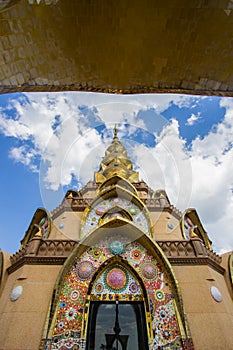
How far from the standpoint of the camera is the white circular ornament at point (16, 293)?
6.54 metres

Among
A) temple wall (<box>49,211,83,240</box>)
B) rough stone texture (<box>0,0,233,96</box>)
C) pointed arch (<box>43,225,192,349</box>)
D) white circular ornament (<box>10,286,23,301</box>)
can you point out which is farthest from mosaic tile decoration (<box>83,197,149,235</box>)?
rough stone texture (<box>0,0,233,96</box>)

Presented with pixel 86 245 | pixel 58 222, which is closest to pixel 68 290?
pixel 86 245

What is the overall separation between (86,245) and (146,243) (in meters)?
2.25

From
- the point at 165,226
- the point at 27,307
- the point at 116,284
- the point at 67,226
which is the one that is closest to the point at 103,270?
the point at 116,284

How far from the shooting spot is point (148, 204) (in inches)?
440

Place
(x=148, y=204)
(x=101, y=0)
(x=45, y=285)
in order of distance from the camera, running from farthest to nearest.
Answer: (x=148, y=204)
(x=45, y=285)
(x=101, y=0)

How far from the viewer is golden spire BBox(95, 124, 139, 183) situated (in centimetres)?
1514

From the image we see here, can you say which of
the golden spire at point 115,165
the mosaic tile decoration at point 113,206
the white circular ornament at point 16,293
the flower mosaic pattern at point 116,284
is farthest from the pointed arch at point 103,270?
the golden spire at point 115,165

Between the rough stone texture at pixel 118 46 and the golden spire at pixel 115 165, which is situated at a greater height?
the golden spire at pixel 115 165

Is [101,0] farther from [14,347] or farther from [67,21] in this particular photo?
[14,347]

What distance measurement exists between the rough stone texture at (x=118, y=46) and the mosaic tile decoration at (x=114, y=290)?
613cm

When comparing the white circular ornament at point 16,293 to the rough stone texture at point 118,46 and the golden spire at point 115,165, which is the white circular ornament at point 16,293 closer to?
the rough stone texture at point 118,46

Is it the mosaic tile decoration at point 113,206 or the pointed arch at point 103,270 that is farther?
the mosaic tile decoration at point 113,206

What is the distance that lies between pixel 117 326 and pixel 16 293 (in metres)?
3.40
